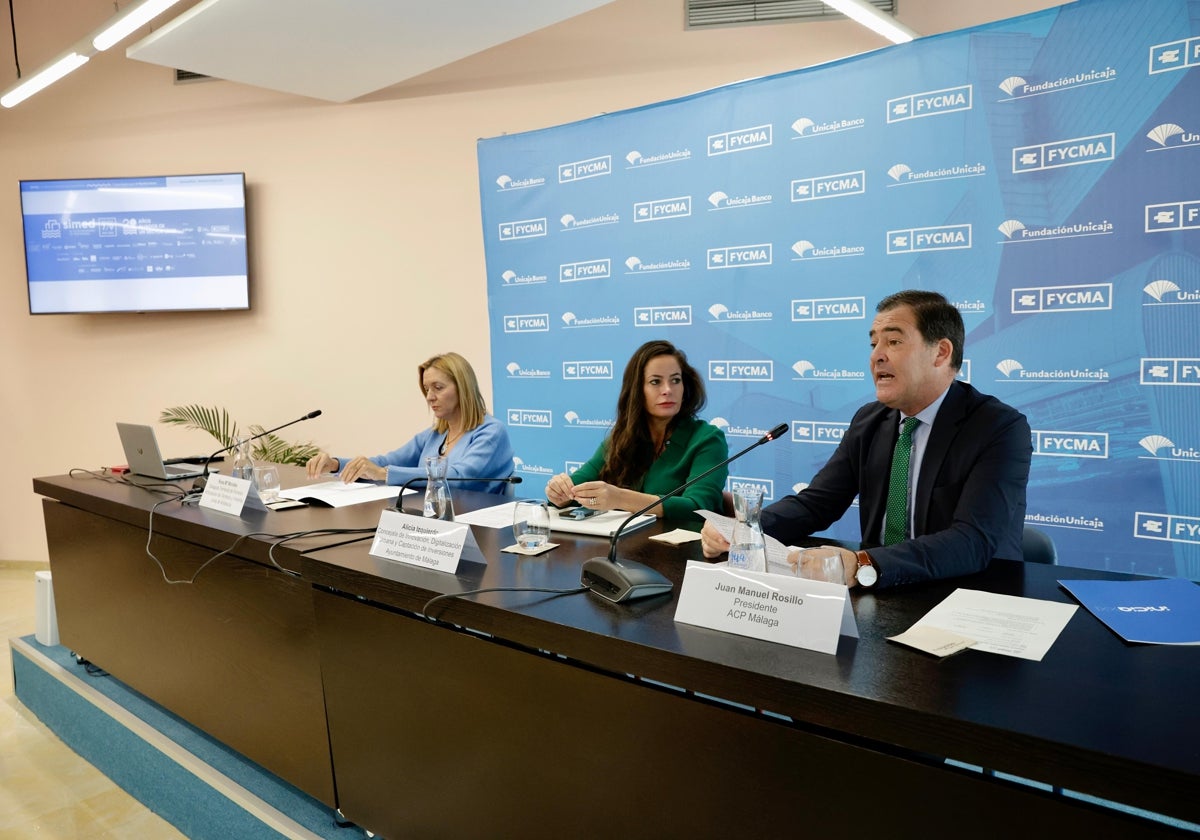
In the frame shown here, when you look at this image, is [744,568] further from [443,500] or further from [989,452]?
[443,500]

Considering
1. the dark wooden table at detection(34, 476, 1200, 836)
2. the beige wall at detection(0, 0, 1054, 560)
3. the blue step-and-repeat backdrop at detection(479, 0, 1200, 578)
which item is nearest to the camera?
the dark wooden table at detection(34, 476, 1200, 836)

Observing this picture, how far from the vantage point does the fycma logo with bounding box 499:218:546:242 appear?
3988 mm

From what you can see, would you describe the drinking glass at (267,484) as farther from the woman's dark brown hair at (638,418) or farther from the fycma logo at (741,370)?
the fycma logo at (741,370)

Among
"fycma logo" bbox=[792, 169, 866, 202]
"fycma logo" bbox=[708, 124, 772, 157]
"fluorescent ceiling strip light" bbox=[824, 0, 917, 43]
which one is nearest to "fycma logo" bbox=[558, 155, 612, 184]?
"fycma logo" bbox=[708, 124, 772, 157]

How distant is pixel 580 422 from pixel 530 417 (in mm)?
321

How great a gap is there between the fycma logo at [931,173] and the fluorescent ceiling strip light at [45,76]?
3406mm

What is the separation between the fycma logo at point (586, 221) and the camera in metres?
3.75

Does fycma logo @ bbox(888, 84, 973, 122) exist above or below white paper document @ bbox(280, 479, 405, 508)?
above

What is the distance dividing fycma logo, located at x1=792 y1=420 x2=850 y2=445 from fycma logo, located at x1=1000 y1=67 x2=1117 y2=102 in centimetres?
128

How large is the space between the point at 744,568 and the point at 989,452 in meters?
0.70

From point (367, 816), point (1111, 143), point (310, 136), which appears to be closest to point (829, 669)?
point (367, 816)

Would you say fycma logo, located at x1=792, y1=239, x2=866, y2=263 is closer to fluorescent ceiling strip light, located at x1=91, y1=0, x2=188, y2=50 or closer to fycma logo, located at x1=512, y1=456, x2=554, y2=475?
fycma logo, located at x1=512, y1=456, x2=554, y2=475

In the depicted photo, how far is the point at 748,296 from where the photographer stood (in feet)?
11.1

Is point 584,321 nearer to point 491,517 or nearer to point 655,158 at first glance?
point 655,158
